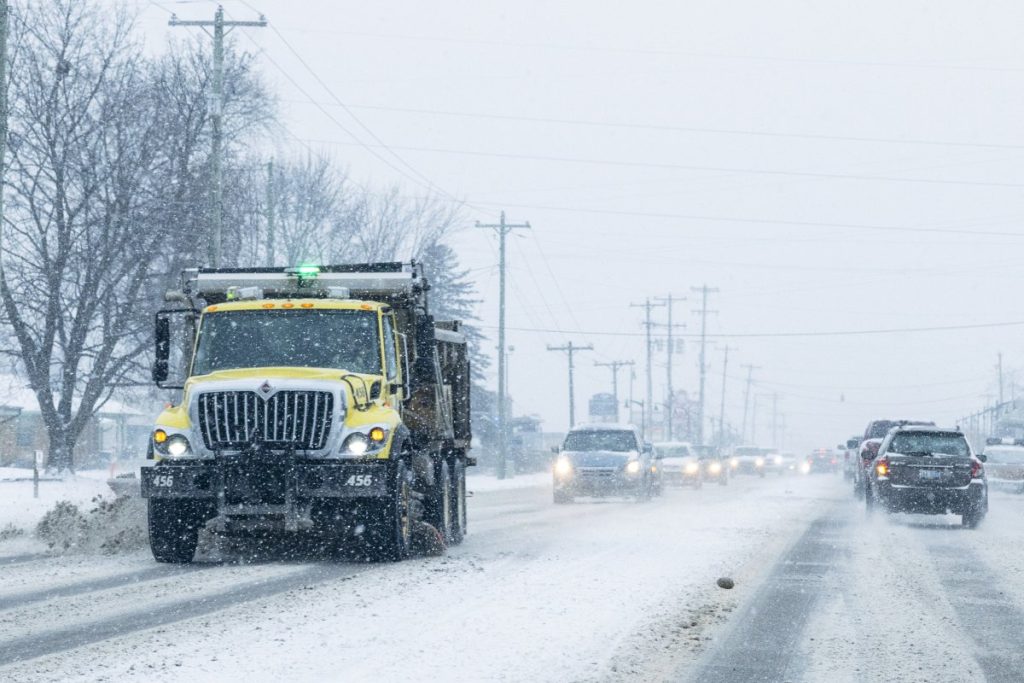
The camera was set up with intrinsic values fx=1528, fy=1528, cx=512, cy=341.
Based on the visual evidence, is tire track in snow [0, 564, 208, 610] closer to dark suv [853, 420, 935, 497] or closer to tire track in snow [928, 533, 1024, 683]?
tire track in snow [928, 533, 1024, 683]

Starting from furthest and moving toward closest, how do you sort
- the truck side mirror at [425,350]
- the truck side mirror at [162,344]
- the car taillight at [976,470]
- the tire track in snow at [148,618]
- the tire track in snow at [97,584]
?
the car taillight at [976,470], the truck side mirror at [425,350], the truck side mirror at [162,344], the tire track in snow at [97,584], the tire track in snow at [148,618]

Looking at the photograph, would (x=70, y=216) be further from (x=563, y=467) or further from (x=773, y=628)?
(x=773, y=628)

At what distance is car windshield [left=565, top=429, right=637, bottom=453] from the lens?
117ft

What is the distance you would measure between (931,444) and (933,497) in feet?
3.52

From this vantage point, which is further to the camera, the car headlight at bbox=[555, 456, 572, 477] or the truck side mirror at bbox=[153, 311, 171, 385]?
the car headlight at bbox=[555, 456, 572, 477]

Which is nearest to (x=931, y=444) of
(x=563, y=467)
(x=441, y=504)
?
(x=563, y=467)

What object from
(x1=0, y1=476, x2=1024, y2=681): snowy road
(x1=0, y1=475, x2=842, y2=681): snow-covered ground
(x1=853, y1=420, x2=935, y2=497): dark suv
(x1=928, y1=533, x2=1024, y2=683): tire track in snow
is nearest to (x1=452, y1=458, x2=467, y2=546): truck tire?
(x1=0, y1=476, x2=1024, y2=681): snowy road

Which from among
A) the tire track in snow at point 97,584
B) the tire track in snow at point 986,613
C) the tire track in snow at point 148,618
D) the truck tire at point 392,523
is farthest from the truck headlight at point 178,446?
the tire track in snow at point 986,613

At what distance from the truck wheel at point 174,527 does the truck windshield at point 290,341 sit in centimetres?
145

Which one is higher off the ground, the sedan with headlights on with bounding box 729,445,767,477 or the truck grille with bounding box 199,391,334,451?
the truck grille with bounding box 199,391,334,451

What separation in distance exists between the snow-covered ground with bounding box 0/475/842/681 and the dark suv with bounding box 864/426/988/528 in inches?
331

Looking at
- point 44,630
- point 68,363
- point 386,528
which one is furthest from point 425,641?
point 68,363

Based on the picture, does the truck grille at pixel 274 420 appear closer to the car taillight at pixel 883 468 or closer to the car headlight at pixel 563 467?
the car taillight at pixel 883 468

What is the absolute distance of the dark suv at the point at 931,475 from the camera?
84.7 ft
